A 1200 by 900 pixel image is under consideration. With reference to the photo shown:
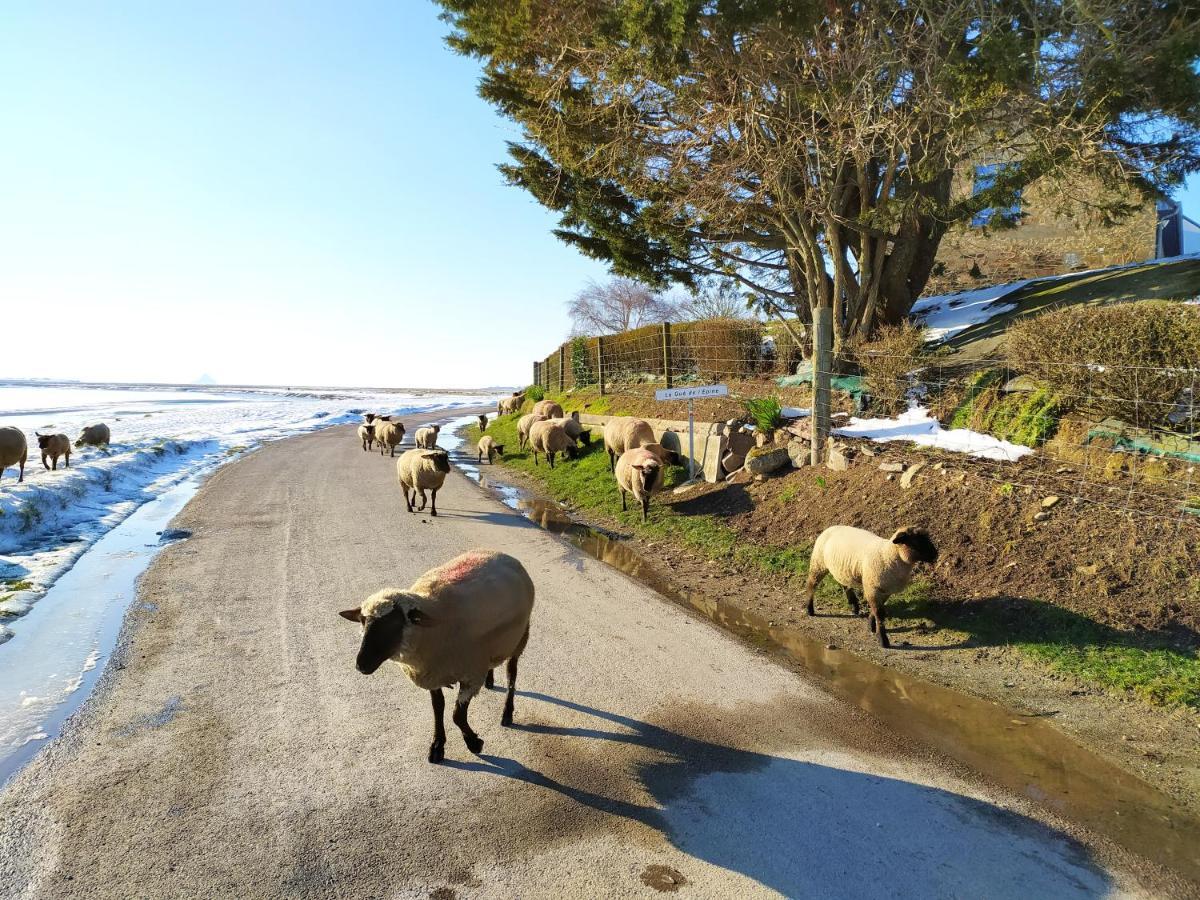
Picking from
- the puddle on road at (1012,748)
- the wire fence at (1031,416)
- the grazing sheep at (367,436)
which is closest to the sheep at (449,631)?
the puddle on road at (1012,748)

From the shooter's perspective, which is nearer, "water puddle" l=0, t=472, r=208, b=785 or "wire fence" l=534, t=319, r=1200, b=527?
"water puddle" l=0, t=472, r=208, b=785

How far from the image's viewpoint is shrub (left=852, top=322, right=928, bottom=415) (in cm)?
1058

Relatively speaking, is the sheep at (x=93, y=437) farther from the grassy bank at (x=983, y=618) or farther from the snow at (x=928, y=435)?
the snow at (x=928, y=435)

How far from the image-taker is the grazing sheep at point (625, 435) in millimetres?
13906

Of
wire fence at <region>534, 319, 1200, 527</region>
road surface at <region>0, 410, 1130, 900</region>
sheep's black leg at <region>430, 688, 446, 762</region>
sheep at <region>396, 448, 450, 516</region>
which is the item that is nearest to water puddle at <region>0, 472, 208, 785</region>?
road surface at <region>0, 410, 1130, 900</region>

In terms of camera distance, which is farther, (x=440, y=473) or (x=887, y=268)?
(x=887, y=268)

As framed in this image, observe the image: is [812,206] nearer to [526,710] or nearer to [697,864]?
[526,710]

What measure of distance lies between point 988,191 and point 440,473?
10525mm

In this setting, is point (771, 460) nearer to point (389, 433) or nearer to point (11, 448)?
point (389, 433)

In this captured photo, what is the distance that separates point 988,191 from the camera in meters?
11.0

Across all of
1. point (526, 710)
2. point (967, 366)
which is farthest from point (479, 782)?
point (967, 366)

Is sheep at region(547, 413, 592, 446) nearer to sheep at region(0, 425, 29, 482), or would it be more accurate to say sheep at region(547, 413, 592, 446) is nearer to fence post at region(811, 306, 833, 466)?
fence post at region(811, 306, 833, 466)

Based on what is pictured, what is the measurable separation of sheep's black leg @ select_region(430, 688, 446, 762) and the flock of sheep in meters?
14.6

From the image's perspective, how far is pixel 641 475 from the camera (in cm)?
1115
